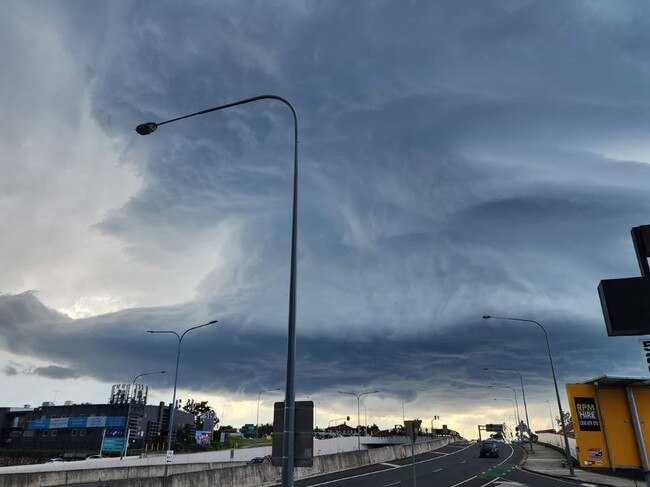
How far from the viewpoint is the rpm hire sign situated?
8883mm

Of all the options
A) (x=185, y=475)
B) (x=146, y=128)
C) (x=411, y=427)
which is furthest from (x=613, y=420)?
(x=185, y=475)

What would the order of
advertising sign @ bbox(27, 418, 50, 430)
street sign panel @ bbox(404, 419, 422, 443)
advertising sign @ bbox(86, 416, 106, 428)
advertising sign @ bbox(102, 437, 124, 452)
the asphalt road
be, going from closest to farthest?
street sign panel @ bbox(404, 419, 422, 443) < the asphalt road < advertising sign @ bbox(102, 437, 124, 452) < advertising sign @ bbox(86, 416, 106, 428) < advertising sign @ bbox(27, 418, 50, 430)

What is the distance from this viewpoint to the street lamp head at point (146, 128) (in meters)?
12.9

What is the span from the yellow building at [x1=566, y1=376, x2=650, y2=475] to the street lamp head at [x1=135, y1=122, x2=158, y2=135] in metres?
11.6

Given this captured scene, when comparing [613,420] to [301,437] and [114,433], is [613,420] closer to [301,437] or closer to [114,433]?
[301,437]

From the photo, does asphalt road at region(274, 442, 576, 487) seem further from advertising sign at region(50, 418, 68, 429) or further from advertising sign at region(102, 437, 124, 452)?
advertising sign at region(50, 418, 68, 429)

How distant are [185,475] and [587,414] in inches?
777

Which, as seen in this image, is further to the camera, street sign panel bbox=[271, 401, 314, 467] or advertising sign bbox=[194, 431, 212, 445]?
advertising sign bbox=[194, 431, 212, 445]

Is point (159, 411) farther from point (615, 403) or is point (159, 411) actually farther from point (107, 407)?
point (615, 403)

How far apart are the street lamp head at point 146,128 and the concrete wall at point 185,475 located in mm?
11843

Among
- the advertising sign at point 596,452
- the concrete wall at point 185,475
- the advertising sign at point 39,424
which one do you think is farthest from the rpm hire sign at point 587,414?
the advertising sign at point 39,424

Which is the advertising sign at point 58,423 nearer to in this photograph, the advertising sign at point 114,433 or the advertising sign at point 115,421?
the advertising sign at point 115,421

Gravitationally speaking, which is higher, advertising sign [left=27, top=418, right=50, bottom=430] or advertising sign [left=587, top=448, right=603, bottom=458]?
advertising sign [left=27, top=418, right=50, bottom=430]

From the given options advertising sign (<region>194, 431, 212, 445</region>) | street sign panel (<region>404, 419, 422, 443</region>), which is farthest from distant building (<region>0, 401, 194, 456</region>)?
street sign panel (<region>404, 419, 422, 443</region>)
